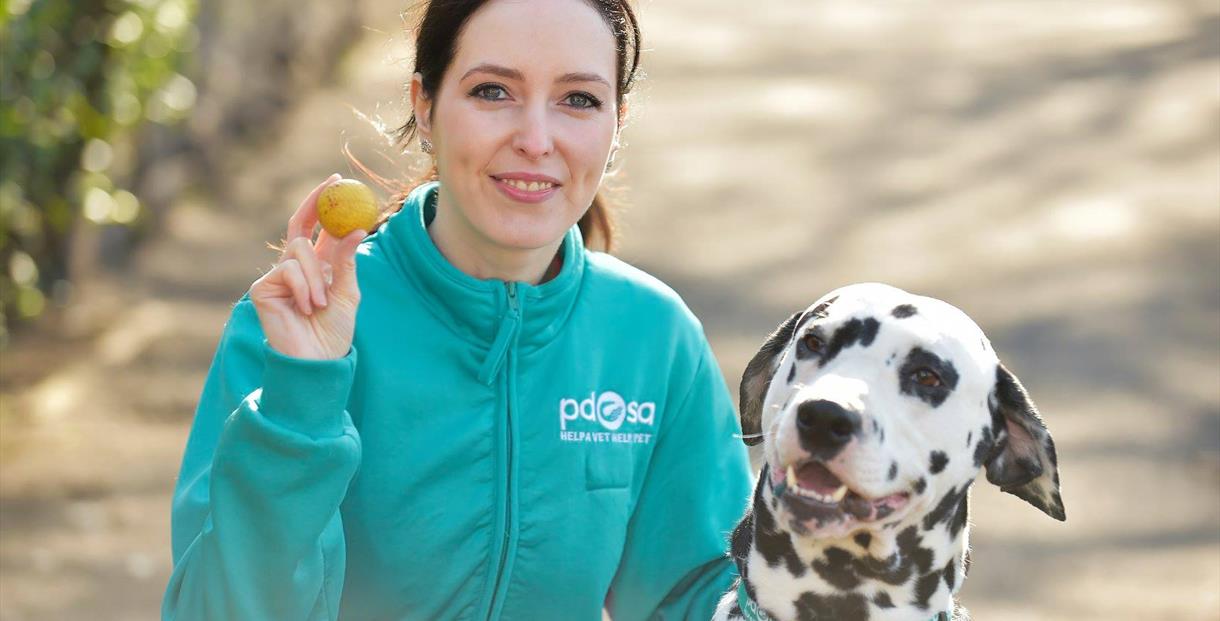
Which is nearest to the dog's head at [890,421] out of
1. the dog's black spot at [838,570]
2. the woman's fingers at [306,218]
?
the dog's black spot at [838,570]

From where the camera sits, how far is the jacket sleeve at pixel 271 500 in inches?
99.0

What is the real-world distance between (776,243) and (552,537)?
5.63 m

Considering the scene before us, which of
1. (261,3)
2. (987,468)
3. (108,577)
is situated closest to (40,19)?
(108,577)

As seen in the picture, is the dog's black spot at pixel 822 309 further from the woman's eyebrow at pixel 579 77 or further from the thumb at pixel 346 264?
the thumb at pixel 346 264

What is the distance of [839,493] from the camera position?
2.53 m

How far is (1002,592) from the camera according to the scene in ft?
18.7

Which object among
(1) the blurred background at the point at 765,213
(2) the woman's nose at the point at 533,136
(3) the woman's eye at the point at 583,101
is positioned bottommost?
(1) the blurred background at the point at 765,213

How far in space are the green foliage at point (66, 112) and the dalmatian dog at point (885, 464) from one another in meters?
4.49

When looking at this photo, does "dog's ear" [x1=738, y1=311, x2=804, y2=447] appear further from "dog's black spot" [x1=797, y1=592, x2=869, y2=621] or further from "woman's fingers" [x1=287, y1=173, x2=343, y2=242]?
"woman's fingers" [x1=287, y1=173, x2=343, y2=242]

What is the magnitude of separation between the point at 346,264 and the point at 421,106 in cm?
69

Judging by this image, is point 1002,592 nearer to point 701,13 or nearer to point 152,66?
point 152,66

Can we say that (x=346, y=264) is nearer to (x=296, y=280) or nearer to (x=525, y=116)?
(x=296, y=280)

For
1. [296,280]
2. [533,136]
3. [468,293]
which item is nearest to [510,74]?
[533,136]

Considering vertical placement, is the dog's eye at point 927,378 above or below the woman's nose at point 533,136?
below
